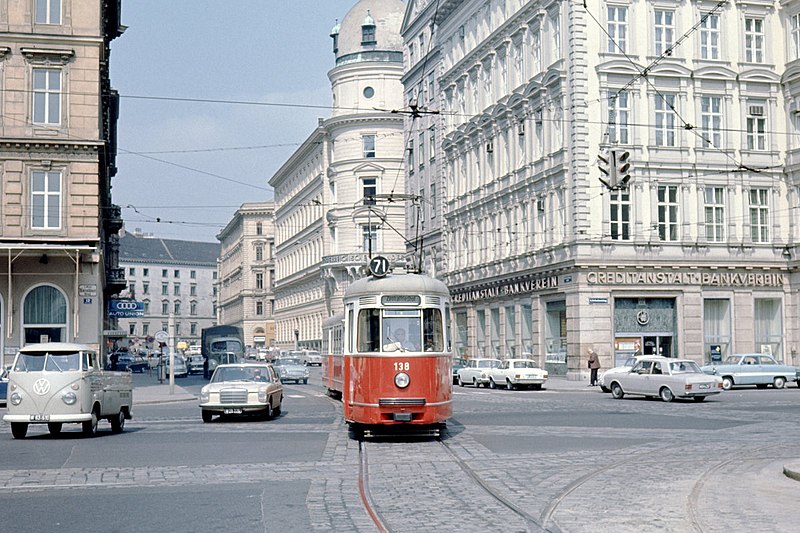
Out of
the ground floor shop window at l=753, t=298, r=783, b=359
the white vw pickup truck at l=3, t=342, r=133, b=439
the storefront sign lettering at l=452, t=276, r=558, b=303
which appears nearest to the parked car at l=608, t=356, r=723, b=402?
the storefront sign lettering at l=452, t=276, r=558, b=303

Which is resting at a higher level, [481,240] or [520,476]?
[481,240]

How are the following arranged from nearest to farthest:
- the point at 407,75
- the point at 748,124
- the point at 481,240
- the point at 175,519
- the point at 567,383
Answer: the point at 175,519, the point at 567,383, the point at 748,124, the point at 481,240, the point at 407,75

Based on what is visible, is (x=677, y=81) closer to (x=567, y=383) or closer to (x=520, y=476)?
(x=567, y=383)

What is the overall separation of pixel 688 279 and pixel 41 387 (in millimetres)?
34312

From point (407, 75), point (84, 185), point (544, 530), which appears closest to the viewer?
point (544, 530)

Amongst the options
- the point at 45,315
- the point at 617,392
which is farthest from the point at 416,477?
the point at 45,315

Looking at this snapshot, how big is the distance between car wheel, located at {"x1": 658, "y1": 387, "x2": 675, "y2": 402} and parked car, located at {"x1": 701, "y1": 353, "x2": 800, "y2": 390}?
9.00 metres

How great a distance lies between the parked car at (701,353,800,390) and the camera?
43125mm

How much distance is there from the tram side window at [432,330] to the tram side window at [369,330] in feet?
2.70

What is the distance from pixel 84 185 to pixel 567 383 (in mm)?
21239

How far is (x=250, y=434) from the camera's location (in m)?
22.0

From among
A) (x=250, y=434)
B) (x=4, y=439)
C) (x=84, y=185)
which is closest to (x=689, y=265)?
(x=84, y=185)

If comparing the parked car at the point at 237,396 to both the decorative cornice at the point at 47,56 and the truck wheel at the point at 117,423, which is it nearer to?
the truck wheel at the point at 117,423

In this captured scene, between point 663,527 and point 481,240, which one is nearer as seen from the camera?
point 663,527
